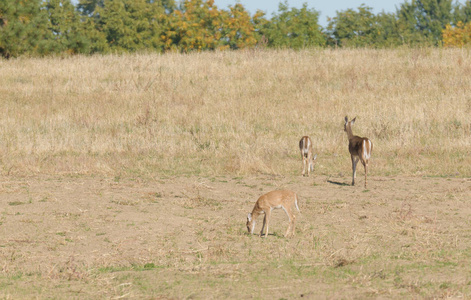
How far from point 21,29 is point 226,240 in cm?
2918

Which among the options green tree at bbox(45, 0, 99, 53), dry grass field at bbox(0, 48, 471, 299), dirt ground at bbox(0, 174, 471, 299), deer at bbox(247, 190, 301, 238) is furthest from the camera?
green tree at bbox(45, 0, 99, 53)

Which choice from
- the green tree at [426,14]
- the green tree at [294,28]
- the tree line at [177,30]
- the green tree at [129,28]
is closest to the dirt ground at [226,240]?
the tree line at [177,30]

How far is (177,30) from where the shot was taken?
51125mm

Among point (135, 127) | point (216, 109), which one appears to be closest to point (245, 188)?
point (135, 127)

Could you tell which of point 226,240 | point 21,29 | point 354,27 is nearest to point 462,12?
point 354,27

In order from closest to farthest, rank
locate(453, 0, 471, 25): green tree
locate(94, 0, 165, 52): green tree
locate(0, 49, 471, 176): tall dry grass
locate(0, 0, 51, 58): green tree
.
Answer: locate(0, 49, 471, 176): tall dry grass < locate(0, 0, 51, 58): green tree < locate(94, 0, 165, 52): green tree < locate(453, 0, 471, 25): green tree

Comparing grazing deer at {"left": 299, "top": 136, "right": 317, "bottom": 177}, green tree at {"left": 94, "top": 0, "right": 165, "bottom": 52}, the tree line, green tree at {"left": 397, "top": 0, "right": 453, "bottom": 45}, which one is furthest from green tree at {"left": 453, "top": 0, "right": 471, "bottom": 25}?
grazing deer at {"left": 299, "top": 136, "right": 317, "bottom": 177}

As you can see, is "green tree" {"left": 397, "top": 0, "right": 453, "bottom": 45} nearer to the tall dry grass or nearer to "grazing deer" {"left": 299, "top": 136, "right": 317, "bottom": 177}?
the tall dry grass

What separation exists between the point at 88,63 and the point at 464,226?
2575 centimetres

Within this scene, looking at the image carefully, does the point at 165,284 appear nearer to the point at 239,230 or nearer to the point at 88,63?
the point at 239,230

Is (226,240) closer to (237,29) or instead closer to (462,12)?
(237,29)

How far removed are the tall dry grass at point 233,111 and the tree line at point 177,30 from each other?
352 cm

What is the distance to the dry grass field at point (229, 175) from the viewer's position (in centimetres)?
803

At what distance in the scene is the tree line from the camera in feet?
122
